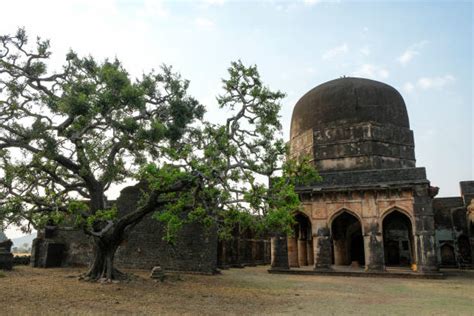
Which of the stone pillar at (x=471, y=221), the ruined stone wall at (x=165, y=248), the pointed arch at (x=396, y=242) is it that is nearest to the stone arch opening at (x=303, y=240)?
the pointed arch at (x=396, y=242)

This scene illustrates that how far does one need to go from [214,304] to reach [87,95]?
7.27m

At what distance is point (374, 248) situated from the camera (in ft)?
56.9

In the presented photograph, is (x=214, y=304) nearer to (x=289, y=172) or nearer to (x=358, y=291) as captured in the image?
(x=289, y=172)

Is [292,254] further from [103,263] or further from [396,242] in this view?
[103,263]

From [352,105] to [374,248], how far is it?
28.4 ft

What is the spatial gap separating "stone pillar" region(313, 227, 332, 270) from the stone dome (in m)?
6.89

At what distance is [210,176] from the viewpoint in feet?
33.1

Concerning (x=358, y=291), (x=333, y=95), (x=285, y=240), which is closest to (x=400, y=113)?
(x=333, y=95)

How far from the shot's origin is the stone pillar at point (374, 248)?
1711 cm

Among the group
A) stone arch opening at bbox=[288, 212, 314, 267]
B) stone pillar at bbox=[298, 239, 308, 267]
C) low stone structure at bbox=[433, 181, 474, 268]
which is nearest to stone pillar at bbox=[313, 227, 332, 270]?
stone arch opening at bbox=[288, 212, 314, 267]

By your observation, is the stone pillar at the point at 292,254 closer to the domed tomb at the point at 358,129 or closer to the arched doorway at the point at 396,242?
the domed tomb at the point at 358,129

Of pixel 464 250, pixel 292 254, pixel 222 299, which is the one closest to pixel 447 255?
pixel 464 250

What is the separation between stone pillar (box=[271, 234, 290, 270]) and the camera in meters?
A: 18.5

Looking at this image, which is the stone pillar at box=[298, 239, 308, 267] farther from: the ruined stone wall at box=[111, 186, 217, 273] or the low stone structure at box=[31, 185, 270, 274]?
the ruined stone wall at box=[111, 186, 217, 273]
